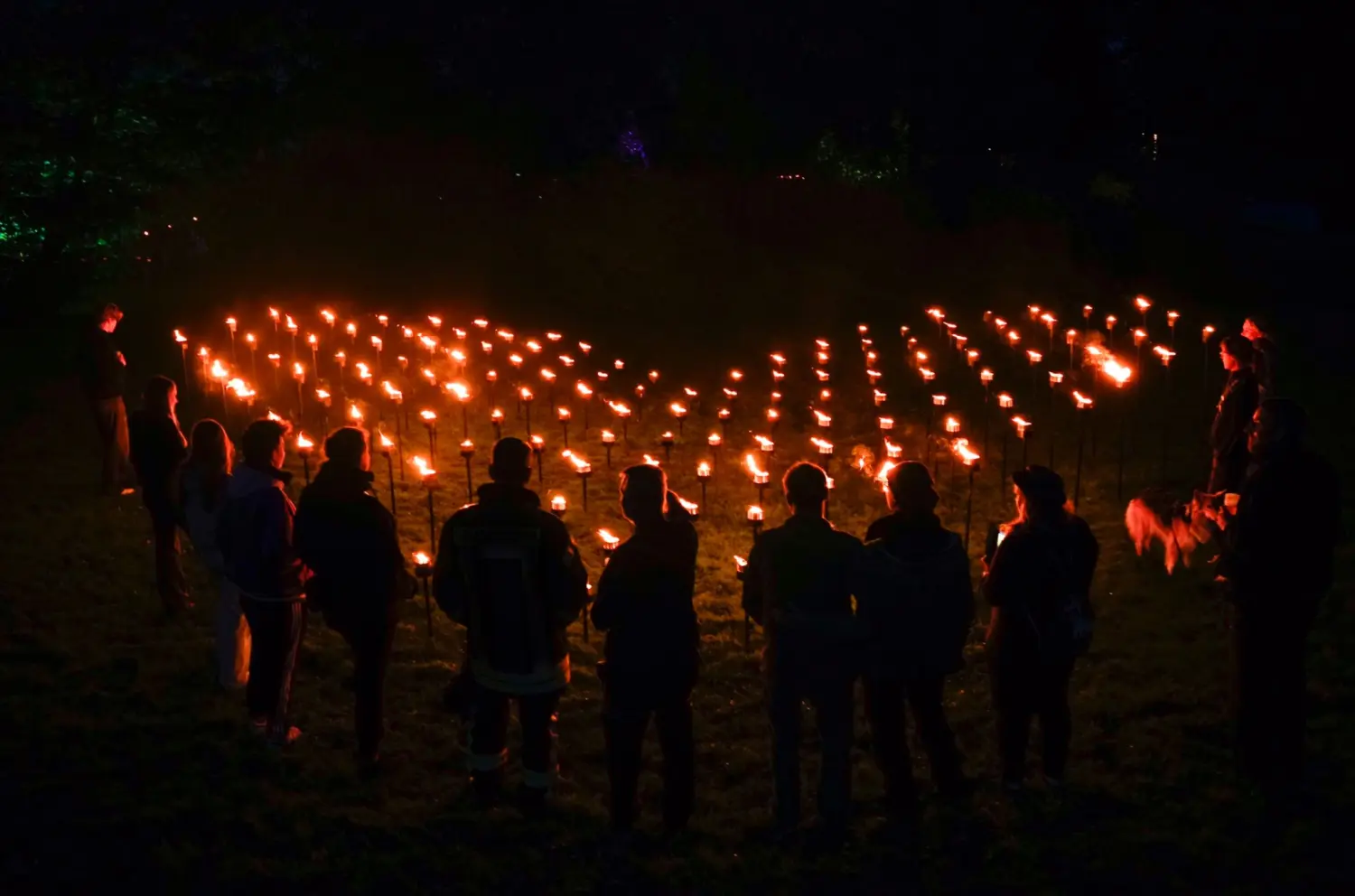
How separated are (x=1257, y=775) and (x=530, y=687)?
3.76m

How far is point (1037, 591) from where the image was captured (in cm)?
575

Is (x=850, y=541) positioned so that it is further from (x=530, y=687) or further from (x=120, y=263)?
(x=120, y=263)

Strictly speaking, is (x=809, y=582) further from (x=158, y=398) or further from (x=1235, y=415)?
(x=1235, y=415)

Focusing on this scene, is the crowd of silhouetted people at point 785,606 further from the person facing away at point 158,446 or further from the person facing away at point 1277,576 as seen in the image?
the person facing away at point 158,446

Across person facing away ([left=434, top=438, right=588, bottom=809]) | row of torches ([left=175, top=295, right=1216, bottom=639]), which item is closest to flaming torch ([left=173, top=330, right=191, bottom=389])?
row of torches ([left=175, top=295, right=1216, bottom=639])

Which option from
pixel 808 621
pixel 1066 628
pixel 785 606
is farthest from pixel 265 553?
pixel 1066 628

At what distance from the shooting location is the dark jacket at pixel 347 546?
5.96 metres

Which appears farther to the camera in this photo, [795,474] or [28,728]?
[28,728]

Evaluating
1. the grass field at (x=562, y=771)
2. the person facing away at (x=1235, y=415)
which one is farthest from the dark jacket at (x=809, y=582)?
the person facing away at (x=1235, y=415)

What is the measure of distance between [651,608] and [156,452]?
4170mm

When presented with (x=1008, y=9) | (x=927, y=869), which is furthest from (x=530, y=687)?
(x=1008, y=9)

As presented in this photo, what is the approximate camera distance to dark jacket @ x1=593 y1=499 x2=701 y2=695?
536 centimetres

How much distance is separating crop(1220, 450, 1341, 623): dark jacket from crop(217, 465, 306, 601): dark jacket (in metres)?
4.66

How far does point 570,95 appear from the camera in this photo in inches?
1178
